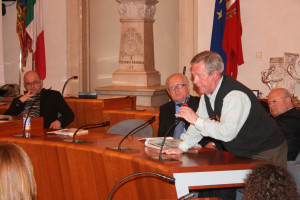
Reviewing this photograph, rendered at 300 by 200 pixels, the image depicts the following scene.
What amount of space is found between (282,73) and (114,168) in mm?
3545

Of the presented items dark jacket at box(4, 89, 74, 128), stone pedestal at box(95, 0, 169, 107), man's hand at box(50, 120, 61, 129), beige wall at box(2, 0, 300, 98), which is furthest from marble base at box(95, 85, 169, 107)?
man's hand at box(50, 120, 61, 129)

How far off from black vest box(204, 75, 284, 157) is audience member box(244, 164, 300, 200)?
3.52ft

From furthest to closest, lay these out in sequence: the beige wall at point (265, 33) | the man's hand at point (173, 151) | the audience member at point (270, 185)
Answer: the beige wall at point (265, 33)
the man's hand at point (173, 151)
the audience member at point (270, 185)

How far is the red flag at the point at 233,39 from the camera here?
245 inches

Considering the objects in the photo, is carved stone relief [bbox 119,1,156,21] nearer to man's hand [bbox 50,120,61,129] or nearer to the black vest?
man's hand [bbox 50,120,61,129]

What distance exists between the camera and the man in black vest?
101 inches

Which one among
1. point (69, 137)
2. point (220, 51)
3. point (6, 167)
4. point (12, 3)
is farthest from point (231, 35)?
point (6, 167)

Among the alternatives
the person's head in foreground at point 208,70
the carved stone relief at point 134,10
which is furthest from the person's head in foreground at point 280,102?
the carved stone relief at point 134,10

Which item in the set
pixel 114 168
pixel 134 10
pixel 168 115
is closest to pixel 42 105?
pixel 168 115

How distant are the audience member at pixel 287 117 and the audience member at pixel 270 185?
2.02 meters

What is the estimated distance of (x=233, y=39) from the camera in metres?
6.20

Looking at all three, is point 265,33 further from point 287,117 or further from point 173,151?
point 173,151

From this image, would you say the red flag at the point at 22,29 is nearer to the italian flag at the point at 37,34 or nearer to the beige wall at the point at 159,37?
the italian flag at the point at 37,34

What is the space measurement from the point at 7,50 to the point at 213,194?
21.3 ft
